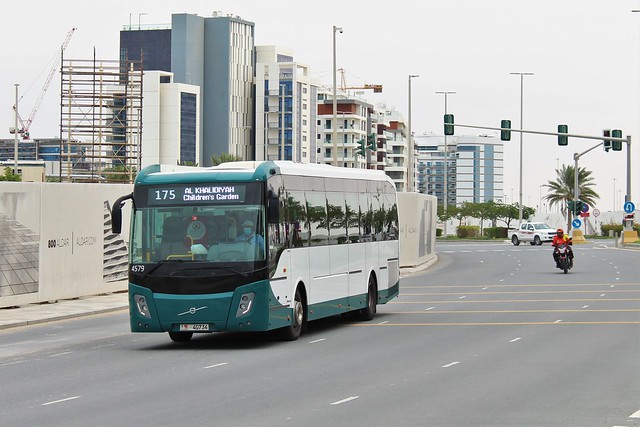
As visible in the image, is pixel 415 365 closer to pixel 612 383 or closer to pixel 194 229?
pixel 612 383

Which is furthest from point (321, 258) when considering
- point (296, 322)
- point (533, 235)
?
point (533, 235)

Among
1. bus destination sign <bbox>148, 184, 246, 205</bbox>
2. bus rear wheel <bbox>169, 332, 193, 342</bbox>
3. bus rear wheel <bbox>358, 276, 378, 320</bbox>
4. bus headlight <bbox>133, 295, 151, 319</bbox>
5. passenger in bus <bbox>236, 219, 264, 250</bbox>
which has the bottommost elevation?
bus rear wheel <bbox>169, 332, 193, 342</bbox>

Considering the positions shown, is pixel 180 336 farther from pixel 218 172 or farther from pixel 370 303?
pixel 370 303

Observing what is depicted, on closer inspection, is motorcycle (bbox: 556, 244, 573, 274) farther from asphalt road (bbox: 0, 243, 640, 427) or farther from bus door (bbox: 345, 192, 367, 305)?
bus door (bbox: 345, 192, 367, 305)

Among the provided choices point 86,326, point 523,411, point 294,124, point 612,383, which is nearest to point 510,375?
point 612,383

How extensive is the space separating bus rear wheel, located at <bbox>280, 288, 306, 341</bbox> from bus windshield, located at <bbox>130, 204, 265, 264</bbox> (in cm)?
186

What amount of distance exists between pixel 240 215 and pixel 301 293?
2553 millimetres

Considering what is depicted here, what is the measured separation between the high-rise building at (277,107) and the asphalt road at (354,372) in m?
154

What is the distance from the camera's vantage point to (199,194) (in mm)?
20266

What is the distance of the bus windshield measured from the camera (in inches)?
784

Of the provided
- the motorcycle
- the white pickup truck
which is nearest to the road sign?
the white pickup truck

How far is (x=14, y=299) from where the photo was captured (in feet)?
94.9

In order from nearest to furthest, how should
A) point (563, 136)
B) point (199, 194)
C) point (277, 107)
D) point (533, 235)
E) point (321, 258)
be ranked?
1. point (199, 194)
2. point (321, 258)
3. point (563, 136)
4. point (533, 235)
5. point (277, 107)

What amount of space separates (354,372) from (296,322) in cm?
530
